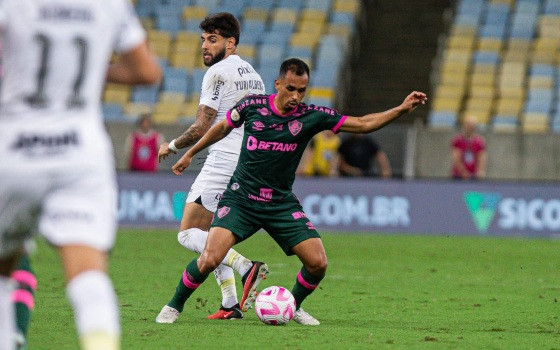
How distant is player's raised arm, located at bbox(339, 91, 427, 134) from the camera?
739 centimetres

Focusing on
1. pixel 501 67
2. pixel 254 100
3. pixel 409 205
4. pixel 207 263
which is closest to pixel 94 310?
pixel 207 263

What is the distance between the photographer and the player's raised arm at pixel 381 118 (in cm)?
739

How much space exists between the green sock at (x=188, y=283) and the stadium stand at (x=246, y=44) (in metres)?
14.7

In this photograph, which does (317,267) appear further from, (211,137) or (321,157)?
(321,157)

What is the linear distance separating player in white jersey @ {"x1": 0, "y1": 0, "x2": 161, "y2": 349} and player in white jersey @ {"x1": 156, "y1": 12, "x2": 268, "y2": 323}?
12.8ft

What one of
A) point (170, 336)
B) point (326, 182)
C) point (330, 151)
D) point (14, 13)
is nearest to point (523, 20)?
point (330, 151)

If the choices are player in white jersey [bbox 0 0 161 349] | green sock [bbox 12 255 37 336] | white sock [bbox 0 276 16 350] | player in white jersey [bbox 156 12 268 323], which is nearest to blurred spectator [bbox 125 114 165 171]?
player in white jersey [bbox 156 12 268 323]

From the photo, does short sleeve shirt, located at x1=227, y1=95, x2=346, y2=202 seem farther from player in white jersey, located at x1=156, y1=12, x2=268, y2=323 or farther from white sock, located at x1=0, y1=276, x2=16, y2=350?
white sock, located at x1=0, y1=276, x2=16, y2=350

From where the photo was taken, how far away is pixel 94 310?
4.19 meters

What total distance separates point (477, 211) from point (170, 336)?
12064 millimetres

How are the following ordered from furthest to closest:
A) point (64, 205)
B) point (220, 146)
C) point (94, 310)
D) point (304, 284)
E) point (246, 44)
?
point (246, 44)
point (220, 146)
point (304, 284)
point (64, 205)
point (94, 310)

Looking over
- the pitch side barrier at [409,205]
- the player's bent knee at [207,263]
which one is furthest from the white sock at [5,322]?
the pitch side barrier at [409,205]

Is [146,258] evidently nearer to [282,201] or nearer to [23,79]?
[282,201]

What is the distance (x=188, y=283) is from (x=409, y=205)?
1123 cm
